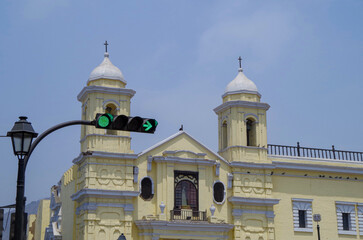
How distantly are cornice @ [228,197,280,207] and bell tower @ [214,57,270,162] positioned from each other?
2.41 m

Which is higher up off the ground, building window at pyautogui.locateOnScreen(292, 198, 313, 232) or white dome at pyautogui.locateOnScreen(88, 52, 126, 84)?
white dome at pyautogui.locateOnScreen(88, 52, 126, 84)

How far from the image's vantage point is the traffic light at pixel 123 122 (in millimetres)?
13711

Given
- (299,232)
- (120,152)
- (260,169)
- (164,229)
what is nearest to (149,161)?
(120,152)

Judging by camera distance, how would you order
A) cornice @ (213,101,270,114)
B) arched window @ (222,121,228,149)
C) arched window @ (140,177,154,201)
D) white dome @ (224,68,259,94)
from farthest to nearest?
arched window @ (222,121,228,149), white dome @ (224,68,259,94), cornice @ (213,101,270,114), arched window @ (140,177,154,201)

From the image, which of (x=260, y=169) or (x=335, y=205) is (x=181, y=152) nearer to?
(x=260, y=169)

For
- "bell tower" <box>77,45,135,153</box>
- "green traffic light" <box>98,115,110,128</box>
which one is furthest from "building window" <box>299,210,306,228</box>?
"green traffic light" <box>98,115,110,128</box>

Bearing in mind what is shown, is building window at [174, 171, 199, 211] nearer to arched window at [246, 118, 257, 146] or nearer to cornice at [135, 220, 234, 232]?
cornice at [135, 220, 234, 232]

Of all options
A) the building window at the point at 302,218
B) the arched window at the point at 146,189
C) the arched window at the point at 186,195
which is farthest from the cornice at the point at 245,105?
the arched window at the point at 146,189

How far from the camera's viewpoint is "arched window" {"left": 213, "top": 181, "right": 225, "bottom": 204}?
113 feet

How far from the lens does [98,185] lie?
32188mm

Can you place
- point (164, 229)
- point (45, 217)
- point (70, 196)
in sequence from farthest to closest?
point (45, 217), point (70, 196), point (164, 229)

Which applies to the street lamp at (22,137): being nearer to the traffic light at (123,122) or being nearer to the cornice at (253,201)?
the traffic light at (123,122)

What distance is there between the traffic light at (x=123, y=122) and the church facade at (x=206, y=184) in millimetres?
18504

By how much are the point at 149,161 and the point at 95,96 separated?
463cm
